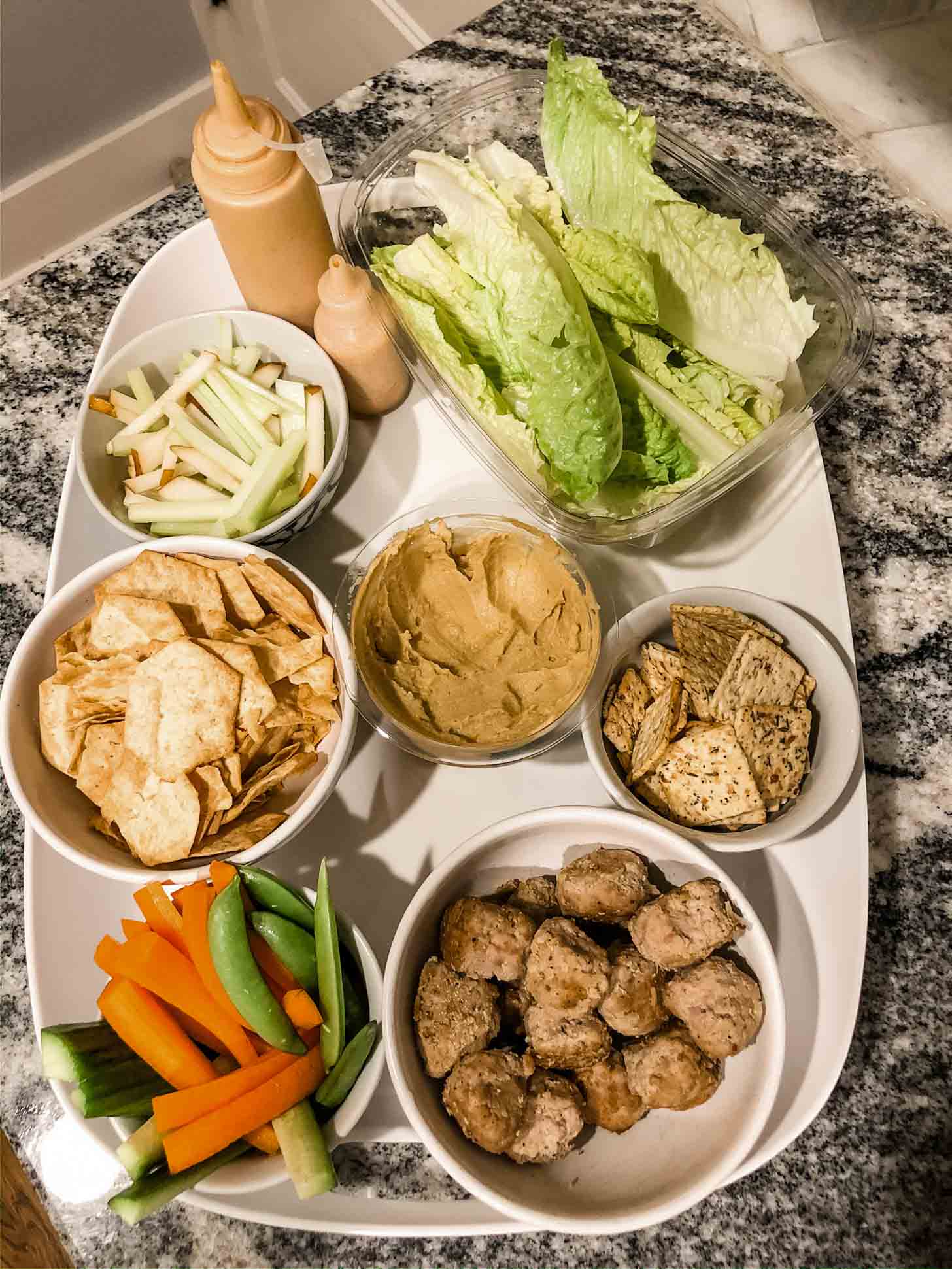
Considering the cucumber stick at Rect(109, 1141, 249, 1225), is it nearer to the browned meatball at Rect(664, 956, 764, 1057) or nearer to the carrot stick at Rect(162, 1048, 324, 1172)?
the carrot stick at Rect(162, 1048, 324, 1172)

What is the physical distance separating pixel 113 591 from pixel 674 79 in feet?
4.34

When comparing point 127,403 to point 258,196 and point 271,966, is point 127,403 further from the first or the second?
point 271,966

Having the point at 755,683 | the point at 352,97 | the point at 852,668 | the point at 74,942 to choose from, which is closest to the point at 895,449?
the point at 852,668

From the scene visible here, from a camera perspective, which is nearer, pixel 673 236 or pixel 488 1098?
pixel 488 1098

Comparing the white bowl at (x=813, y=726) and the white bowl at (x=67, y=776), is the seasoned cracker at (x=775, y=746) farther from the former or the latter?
the white bowl at (x=67, y=776)

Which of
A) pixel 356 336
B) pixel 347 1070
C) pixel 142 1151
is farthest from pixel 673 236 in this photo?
pixel 142 1151

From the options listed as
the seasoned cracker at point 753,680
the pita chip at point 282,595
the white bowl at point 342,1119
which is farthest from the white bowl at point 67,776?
the seasoned cracker at point 753,680

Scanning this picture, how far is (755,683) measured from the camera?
117 cm

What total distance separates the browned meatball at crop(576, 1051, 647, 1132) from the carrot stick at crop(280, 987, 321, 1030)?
0.29 m

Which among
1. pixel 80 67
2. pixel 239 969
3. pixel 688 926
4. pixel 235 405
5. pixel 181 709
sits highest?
pixel 80 67

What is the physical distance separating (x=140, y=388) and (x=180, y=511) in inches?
8.2

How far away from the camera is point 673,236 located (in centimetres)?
130

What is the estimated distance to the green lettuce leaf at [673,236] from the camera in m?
1.28

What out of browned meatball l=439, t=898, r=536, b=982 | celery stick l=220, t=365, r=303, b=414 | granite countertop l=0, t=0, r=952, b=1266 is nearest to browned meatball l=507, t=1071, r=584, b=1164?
browned meatball l=439, t=898, r=536, b=982
